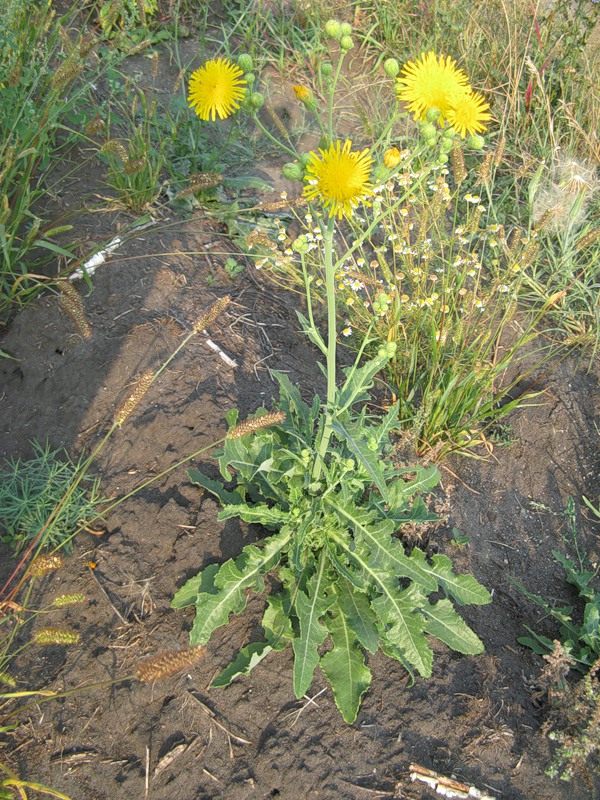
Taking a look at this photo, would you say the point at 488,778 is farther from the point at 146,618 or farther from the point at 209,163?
the point at 209,163

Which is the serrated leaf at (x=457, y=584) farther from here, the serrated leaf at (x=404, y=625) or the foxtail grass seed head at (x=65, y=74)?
the foxtail grass seed head at (x=65, y=74)

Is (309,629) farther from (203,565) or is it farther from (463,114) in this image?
(463,114)

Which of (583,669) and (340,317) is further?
(340,317)

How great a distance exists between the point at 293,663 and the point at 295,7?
455cm

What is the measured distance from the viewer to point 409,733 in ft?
6.68

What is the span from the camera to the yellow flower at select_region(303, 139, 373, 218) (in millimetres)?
1627

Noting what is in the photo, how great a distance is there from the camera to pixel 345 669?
2047 mm

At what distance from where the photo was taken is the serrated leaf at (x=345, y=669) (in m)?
1.99

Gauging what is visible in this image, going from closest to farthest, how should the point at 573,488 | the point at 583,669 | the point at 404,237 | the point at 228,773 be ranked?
the point at 228,773
the point at 583,669
the point at 573,488
the point at 404,237

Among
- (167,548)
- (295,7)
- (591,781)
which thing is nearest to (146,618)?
(167,548)

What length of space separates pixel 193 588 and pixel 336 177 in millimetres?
1300

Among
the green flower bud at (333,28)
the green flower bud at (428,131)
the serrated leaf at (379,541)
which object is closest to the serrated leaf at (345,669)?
the serrated leaf at (379,541)

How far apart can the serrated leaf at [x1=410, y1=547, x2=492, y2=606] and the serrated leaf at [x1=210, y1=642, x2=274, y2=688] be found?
581mm

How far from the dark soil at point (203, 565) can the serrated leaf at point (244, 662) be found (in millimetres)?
60
